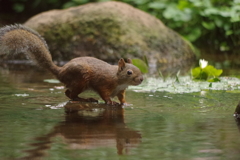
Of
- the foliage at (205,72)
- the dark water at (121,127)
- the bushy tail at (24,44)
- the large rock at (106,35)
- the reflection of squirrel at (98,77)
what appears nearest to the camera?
the dark water at (121,127)

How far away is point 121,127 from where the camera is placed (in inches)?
162

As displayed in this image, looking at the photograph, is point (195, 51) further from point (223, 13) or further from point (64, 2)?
point (64, 2)

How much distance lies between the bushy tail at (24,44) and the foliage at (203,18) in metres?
7.28

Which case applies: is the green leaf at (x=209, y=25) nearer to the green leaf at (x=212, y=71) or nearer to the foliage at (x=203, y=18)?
the foliage at (x=203, y=18)

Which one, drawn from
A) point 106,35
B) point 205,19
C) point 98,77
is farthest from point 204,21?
point 98,77

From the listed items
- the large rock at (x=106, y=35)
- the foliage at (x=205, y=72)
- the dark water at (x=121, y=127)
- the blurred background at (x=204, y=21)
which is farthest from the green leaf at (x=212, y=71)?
the blurred background at (x=204, y=21)

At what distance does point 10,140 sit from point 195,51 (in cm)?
856

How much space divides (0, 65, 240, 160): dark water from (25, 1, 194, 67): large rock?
419cm

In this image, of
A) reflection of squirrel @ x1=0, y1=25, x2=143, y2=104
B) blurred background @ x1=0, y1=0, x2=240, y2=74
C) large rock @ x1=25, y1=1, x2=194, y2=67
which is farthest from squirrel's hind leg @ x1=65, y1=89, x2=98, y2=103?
blurred background @ x1=0, y1=0, x2=240, y2=74

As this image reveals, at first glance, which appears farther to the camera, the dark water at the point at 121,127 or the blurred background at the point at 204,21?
the blurred background at the point at 204,21

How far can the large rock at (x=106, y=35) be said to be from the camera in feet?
34.1

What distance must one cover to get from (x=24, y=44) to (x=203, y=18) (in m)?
8.47

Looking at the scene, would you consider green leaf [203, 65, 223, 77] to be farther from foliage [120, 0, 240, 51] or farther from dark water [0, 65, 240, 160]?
foliage [120, 0, 240, 51]

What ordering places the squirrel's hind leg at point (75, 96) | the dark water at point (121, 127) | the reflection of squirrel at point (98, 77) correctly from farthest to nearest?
the squirrel's hind leg at point (75, 96)
the reflection of squirrel at point (98, 77)
the dark water at point (121, 127)
